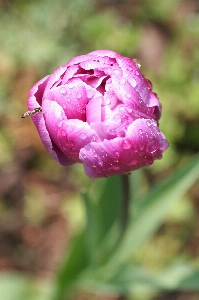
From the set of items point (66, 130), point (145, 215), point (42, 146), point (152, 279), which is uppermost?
point (42, 146)

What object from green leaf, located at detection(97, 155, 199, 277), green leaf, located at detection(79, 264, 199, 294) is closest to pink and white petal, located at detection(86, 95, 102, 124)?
green leaf, located at detection(97, 155, 199, 277)

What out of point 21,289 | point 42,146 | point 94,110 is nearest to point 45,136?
point 94,110

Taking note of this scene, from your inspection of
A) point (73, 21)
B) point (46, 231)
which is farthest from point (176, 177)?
point (73, 21)

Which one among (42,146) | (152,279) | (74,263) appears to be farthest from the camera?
(42,146)

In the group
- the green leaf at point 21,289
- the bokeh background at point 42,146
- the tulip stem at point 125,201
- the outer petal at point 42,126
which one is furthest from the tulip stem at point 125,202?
the bokeh background at point 42,146

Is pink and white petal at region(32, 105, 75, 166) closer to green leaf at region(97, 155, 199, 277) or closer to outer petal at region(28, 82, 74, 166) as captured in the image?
outer petal at region(28, 82, 74, 166)

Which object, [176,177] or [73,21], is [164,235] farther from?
[73,21]

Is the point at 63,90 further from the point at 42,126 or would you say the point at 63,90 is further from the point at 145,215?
the point at 145,215
